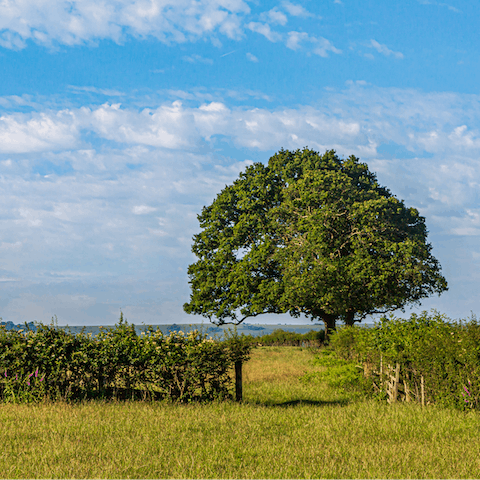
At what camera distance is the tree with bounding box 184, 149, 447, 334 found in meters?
25.7

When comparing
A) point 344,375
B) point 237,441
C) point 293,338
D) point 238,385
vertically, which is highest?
point 238,385

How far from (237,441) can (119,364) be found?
4.14 meters

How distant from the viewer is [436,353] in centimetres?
1104

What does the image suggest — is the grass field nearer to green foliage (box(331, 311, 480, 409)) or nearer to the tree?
green foliage (box(331, 311, 480, 409))

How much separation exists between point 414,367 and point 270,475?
6.50 metres

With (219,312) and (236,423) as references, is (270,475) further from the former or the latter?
(219,312)

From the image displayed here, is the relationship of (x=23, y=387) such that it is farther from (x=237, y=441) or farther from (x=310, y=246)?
(x=310, y=246)

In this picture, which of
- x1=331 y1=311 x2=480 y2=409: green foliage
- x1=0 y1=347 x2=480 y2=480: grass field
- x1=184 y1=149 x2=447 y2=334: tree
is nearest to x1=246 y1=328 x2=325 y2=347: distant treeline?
x1=184 y1=149 x2=447 y2=334: tree

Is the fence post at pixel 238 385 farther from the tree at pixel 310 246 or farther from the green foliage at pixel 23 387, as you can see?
the tree at pixel 310 246

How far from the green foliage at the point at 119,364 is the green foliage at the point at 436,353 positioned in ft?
13.0

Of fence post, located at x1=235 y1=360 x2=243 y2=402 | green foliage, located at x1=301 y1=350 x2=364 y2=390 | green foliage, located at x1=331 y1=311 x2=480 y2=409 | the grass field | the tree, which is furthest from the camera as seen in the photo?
the tree

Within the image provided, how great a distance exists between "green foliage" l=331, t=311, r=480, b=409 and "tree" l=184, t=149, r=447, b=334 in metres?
12.3

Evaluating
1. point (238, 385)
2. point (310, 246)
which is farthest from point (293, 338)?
point (238, 385)

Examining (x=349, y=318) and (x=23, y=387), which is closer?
(x=23, y=387)
